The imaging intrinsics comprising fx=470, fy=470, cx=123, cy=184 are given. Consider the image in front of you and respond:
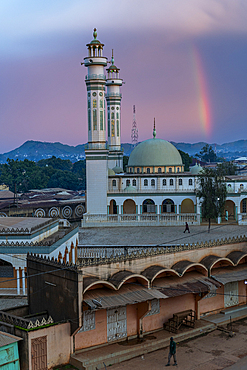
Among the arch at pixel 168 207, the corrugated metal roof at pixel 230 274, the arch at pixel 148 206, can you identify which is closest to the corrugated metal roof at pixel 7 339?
the corrugated metal roof at pixel 230 274

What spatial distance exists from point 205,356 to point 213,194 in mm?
26168

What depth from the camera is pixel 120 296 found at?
55.9 feet

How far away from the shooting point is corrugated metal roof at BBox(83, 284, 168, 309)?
1609 centimetres

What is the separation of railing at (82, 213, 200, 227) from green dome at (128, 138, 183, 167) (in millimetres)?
8682

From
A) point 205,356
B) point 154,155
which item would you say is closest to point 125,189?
point 154,155

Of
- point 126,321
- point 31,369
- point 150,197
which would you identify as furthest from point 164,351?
point 150,197

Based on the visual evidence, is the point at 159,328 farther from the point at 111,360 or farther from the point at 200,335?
the point at 111,360

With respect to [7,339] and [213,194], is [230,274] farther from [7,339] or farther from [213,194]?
[213,194]

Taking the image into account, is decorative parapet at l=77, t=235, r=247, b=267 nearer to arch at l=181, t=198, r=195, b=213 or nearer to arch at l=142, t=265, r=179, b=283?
arch at l=142, t=265, r=179, b=283

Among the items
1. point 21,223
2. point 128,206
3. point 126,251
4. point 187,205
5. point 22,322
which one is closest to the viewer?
point 22,322

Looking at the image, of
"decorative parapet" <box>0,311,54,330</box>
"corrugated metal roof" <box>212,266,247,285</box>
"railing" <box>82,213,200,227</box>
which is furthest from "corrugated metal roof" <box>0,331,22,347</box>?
"railing" <box>82,213,200,227</box>

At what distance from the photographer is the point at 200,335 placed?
18.3 m

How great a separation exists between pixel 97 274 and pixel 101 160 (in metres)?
28.3

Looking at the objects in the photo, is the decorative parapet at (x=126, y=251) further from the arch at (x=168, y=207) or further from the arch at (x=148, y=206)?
the arch at (x=168, y=207)
